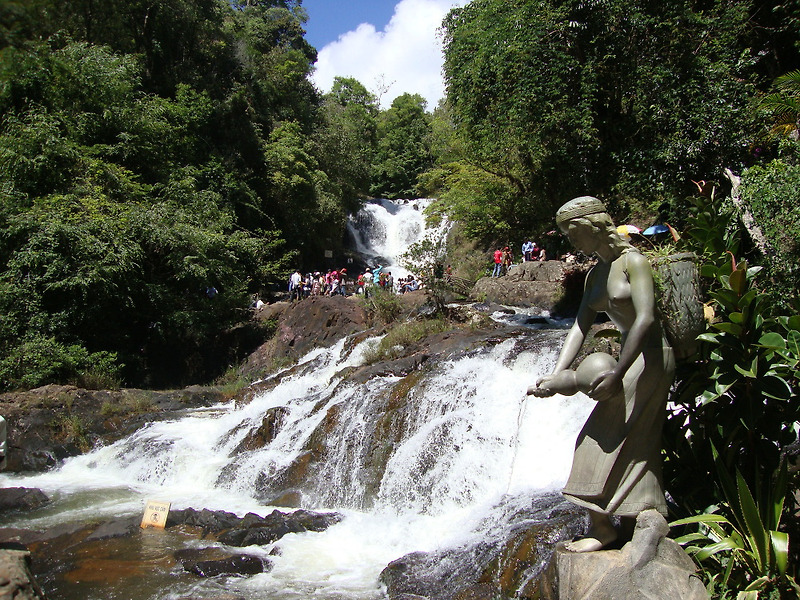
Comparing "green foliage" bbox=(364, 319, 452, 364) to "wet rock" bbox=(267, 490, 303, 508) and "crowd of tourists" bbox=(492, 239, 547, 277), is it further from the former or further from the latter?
"crowd of tourists" bbox=(492, 239, 547, 277)

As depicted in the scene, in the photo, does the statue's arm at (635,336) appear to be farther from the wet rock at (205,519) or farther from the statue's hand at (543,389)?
the wet rock at (205,519)

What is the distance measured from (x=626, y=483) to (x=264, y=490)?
7466 mm

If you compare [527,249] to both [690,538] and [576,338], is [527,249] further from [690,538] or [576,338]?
[690,538]

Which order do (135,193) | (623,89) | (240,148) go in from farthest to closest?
(240,148) < (135,193) < (623,89)

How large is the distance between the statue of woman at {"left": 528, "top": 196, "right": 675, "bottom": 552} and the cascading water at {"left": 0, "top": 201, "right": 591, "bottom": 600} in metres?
3.25

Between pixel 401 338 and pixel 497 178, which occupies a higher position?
pixel 497 178

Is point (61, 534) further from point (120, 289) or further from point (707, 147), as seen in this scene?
point (707, 147)

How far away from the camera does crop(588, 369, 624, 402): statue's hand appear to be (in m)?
3.38

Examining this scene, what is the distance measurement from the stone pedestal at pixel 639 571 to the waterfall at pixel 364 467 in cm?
314

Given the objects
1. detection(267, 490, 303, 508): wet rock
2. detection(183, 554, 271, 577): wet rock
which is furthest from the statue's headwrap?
detection(267, 490, 303, 508): wet rock

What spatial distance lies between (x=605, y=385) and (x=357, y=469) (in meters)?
6.62

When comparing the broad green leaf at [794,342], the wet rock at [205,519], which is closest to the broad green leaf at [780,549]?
the broad green leaf at [794,342]

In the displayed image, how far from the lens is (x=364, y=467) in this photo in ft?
30.8

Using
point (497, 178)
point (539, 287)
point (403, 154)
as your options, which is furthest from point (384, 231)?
point (539, 287)
